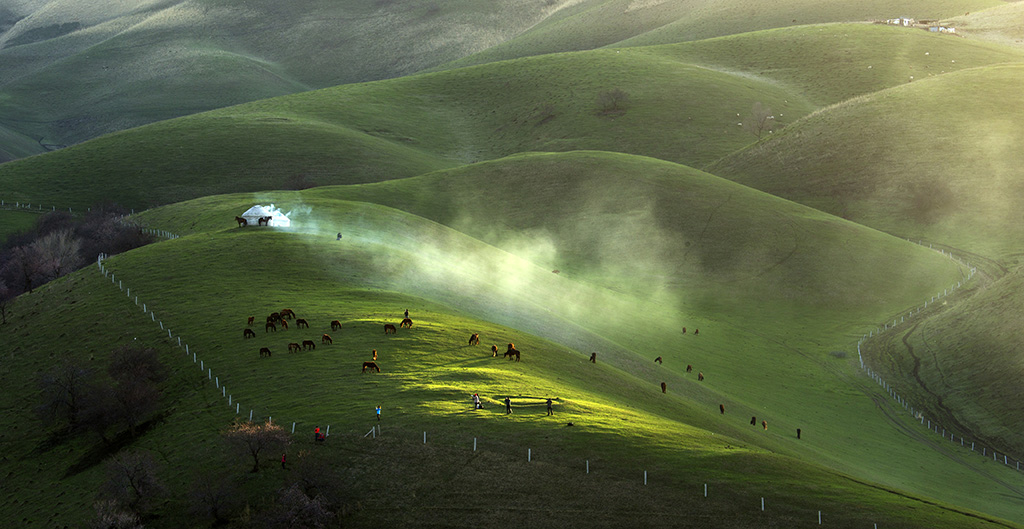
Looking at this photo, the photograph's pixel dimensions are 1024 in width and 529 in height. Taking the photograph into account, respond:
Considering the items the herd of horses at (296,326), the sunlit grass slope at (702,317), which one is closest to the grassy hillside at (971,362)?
the sunlit grass slope at (702,317)

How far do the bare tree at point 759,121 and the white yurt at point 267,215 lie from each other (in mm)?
109506

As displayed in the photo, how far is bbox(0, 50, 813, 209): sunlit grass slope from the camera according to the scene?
427 ft

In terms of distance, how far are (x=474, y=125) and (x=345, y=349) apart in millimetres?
139339

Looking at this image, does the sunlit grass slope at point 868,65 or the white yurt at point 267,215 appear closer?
the white yurt at point 267,215

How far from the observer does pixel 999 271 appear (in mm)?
95250

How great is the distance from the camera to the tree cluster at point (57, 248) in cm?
7669

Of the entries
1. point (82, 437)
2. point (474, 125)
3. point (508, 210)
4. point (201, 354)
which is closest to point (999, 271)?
point (508, 210)

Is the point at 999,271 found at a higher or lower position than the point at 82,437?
higher

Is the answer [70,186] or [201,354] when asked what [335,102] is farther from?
[201,354]

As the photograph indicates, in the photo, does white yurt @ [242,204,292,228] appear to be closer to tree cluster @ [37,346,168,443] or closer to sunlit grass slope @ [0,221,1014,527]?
sunlit grass slope @ [0,221,1014,527]

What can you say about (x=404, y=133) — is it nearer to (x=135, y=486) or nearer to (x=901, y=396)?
(x=901, y=396)

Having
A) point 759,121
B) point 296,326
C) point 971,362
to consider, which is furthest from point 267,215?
point 759,121

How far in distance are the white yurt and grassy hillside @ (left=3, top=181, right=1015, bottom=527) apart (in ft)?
5.94

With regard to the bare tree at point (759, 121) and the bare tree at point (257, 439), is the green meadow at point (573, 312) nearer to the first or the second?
the bare tree at point (257, 439)
